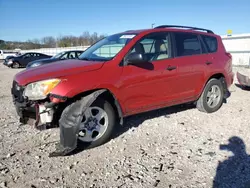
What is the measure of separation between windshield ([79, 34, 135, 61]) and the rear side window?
6.22ft

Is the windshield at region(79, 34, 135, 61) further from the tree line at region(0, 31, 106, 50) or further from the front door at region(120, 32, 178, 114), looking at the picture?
the tree line at region(0, 31, 106, 50)

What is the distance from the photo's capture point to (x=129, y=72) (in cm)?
346

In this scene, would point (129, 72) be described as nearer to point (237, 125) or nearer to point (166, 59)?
point (166, 59)

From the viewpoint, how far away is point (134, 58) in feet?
11.0

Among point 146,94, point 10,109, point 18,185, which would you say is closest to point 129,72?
point 146,94

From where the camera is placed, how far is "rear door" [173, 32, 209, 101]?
13.6 feet

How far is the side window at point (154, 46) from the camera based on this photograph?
375 cm

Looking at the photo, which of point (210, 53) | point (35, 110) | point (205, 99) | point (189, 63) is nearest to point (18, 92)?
point (35, 110)

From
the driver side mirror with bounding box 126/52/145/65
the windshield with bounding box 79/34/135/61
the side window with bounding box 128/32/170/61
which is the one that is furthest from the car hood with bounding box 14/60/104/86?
the side window with bounding box 128/32/170/61

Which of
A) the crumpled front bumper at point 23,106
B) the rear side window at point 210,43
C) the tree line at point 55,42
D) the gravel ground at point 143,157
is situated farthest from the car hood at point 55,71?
the tree line at point 55,42

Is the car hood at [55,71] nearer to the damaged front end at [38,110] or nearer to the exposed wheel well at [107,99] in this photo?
→ the damaged front end at [38,110]

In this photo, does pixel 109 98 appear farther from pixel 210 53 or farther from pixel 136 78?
pixel 210 53

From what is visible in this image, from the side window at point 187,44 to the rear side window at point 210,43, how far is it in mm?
255

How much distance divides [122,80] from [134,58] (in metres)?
0.39
